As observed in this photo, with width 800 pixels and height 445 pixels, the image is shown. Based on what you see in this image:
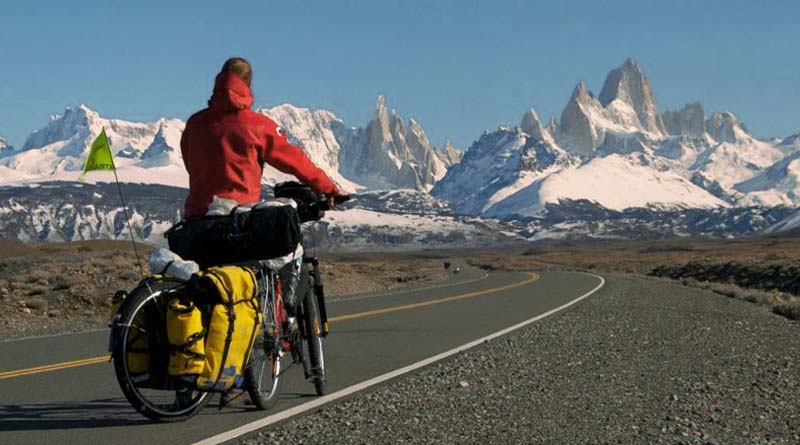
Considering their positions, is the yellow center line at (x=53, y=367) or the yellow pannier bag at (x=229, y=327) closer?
the yellow pannier bag at (x=229, y=327)

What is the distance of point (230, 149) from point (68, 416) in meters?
2.41

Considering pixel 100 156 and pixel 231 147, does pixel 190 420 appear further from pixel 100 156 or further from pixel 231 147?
pixel 100 156

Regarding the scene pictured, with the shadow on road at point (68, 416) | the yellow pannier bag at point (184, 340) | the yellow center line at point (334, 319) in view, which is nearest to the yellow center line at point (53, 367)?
the yellow center line at point (334, 319)

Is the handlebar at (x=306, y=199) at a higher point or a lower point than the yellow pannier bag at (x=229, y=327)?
higher

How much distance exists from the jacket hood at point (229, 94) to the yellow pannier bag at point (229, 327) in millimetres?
1343

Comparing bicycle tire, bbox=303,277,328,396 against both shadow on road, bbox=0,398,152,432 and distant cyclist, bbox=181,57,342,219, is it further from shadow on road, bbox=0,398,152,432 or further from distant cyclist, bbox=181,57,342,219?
shadow on road, bbox=0,398,152,432

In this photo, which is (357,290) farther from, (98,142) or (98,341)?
(98,142)

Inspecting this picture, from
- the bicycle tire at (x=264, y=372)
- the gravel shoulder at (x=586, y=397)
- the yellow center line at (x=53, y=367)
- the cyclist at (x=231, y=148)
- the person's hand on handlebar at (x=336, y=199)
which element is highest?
the cyclist at (x=231, y=148)

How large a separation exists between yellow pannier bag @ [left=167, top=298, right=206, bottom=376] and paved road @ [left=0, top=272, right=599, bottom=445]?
20.1 inches

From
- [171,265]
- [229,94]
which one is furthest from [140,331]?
[229,94]

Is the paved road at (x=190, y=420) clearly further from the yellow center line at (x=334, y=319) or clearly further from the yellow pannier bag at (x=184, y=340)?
the yellow pannier bag at (x=184, y=340)

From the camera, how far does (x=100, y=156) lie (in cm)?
936

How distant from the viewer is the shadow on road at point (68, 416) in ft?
22.1

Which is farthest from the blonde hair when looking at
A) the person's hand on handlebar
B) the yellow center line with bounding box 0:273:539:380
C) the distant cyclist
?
the yellow center line with bounding box 0:273:539:380
